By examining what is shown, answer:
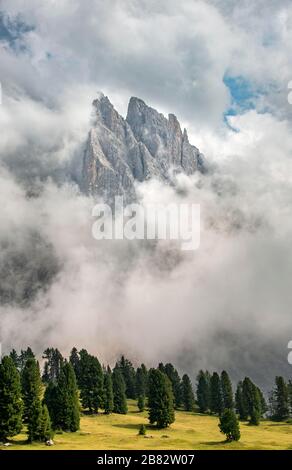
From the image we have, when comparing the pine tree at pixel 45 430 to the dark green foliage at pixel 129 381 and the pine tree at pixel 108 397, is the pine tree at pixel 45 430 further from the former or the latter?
the dark green foliage at pixel 129 381

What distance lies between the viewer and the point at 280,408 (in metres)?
164

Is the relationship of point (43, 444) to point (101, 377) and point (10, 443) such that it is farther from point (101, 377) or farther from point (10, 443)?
point (101, 377)

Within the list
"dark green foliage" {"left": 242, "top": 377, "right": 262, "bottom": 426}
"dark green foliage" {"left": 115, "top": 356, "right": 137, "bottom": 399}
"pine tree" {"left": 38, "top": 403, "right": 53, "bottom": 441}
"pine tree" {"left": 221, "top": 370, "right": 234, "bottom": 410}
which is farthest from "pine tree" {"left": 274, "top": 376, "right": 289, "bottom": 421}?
"pine tree" {"left": 38, "top": 403, "right": 53, "bottom": 441}

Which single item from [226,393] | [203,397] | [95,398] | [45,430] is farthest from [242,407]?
[45,430]

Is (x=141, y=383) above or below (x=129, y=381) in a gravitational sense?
below

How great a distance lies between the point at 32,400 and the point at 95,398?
147ft

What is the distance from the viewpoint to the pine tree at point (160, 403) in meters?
118

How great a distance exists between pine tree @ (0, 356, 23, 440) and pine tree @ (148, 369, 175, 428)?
142ft

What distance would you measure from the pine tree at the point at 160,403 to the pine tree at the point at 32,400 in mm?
35905

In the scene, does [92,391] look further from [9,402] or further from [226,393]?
[226,393]

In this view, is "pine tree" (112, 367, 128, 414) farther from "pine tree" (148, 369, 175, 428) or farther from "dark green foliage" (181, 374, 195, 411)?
"dark green foliage" (181, 374, 195, 411)

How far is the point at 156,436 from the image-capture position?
102000mm
